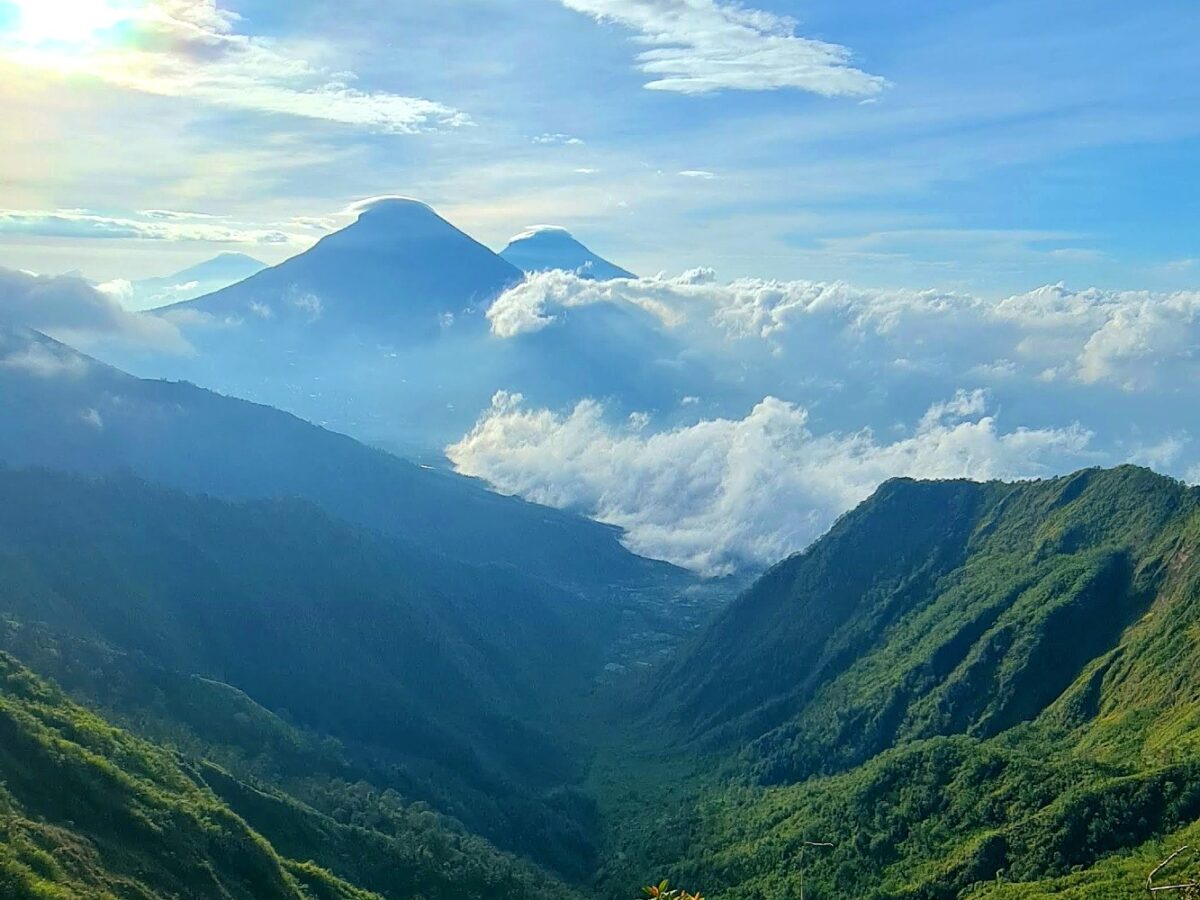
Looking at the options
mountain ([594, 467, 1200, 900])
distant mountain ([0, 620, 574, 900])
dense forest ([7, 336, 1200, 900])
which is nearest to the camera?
distant mountain ([0, 620, 574, 900])

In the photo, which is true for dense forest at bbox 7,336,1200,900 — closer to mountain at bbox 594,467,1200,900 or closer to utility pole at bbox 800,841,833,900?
mountain at bbox 594,467,1200,900

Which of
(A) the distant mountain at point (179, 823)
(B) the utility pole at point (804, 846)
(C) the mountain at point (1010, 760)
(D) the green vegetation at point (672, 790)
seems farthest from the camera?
(B) the utility pole at point (804, 846)

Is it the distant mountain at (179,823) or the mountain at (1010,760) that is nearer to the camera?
the distant mountain at (179,823)

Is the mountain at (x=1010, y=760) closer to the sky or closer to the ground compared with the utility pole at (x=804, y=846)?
closer to the sky

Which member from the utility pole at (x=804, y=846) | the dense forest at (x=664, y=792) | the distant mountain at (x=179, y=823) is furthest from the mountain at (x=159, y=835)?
the utility pole at (x=804, y=846)

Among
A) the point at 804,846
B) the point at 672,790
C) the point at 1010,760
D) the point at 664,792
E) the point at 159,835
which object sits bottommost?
the point at 664,792

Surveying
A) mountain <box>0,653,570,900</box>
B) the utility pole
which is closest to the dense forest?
mountain <box>0,653,570,900</box>

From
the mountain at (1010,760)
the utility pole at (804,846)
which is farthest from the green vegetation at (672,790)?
the mountain at (1010,760)

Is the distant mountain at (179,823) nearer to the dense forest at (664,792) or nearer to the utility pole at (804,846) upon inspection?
the dense forest at (664,792)

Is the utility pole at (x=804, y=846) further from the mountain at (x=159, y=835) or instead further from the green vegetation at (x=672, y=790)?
the mountain at (x=159, y=835)

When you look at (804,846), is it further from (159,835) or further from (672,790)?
(159,835)

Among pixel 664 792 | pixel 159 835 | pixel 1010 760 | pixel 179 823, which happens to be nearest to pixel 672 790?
pixel 664 792

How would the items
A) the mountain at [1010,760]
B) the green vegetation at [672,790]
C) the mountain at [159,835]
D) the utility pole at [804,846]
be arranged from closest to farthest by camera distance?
the mountain at [159,835] < the green vegetation at [672,790] < the mountain at [1010,760] < the utility pole at [804,846]
